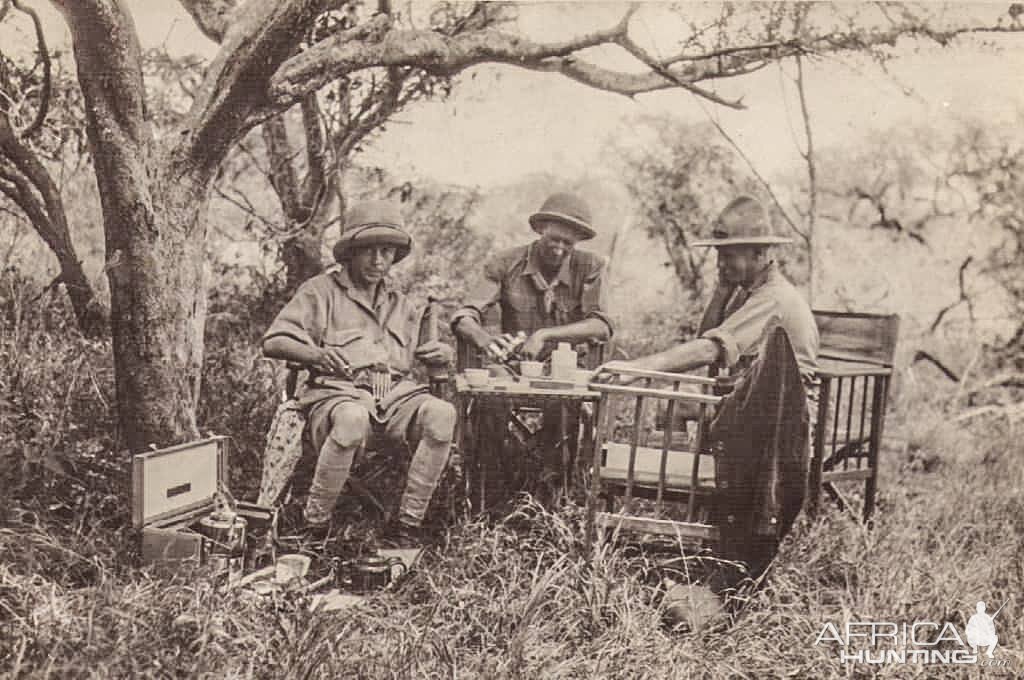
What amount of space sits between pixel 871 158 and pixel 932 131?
877 mm

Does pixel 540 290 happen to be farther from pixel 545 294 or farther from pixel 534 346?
pixel 534 346

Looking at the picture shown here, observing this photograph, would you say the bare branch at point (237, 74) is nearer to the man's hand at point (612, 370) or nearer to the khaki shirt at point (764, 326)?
the man's hand at point (612, 370)

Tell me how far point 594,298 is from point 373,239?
131 cm

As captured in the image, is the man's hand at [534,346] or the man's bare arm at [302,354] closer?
the man's bare arm at [302,354]

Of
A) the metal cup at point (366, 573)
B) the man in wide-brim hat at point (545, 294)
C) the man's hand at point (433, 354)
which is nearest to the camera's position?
the metal cup at point (366, 573)

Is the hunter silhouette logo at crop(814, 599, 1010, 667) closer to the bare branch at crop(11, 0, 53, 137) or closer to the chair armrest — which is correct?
the chair armrest

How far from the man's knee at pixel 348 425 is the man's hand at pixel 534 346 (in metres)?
1.03

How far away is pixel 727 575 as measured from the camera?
3693 mm

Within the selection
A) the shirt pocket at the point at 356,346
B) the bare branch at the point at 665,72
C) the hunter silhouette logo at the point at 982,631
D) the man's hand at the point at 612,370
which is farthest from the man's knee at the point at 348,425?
the hunter silhouette logo at the point at 982,631

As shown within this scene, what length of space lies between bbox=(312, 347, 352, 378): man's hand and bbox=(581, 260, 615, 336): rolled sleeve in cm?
142

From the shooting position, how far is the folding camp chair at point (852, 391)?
4227mm

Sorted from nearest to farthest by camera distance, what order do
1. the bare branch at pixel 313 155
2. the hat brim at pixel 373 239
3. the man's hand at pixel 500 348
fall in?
the hat brim at pixel 373 239, the man's hand at pixel 500 348, the bare branch at pixel 313 155

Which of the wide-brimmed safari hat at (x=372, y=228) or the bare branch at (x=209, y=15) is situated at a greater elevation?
the bare branch at (x=209, y=15)

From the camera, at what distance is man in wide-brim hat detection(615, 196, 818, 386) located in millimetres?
4086
